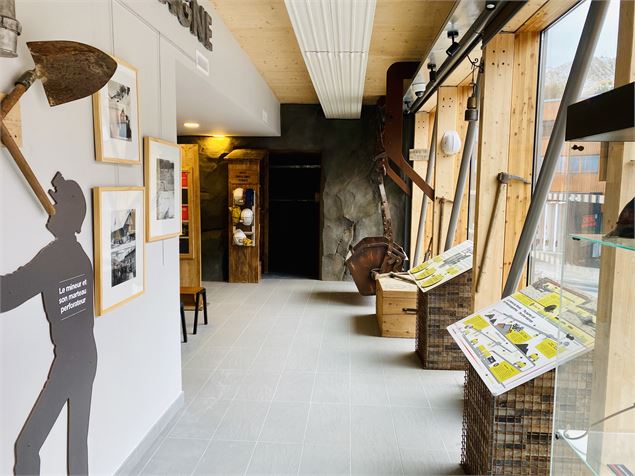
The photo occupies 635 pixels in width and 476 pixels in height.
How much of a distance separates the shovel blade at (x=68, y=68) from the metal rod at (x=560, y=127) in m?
1.98

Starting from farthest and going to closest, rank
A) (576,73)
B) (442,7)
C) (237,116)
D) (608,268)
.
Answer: (237,116) < (442,7) < (576,73) < (608,268)

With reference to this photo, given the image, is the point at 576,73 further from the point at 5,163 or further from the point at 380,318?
the point at 380,318

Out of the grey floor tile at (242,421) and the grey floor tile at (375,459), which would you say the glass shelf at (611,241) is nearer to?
the grey floor tile at (375,459)

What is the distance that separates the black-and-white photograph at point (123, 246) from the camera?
206 centimetres

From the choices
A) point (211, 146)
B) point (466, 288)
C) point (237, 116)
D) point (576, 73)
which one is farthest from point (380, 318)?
point (211, 146)

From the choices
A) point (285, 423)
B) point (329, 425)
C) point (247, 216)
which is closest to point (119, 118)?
point (285, 423)

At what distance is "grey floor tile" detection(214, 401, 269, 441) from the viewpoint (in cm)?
275

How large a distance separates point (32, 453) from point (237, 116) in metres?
4.48

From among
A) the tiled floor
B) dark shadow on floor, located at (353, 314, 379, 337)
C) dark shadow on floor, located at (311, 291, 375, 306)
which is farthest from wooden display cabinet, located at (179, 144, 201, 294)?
dark shadow on floor, located at (353, 314, 379, 337)

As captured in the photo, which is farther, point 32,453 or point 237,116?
point 237,116

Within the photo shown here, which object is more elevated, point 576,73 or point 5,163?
point 576,73

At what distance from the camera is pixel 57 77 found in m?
1.56

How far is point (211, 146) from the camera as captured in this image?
7871mm

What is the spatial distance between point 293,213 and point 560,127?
819 centimetres
